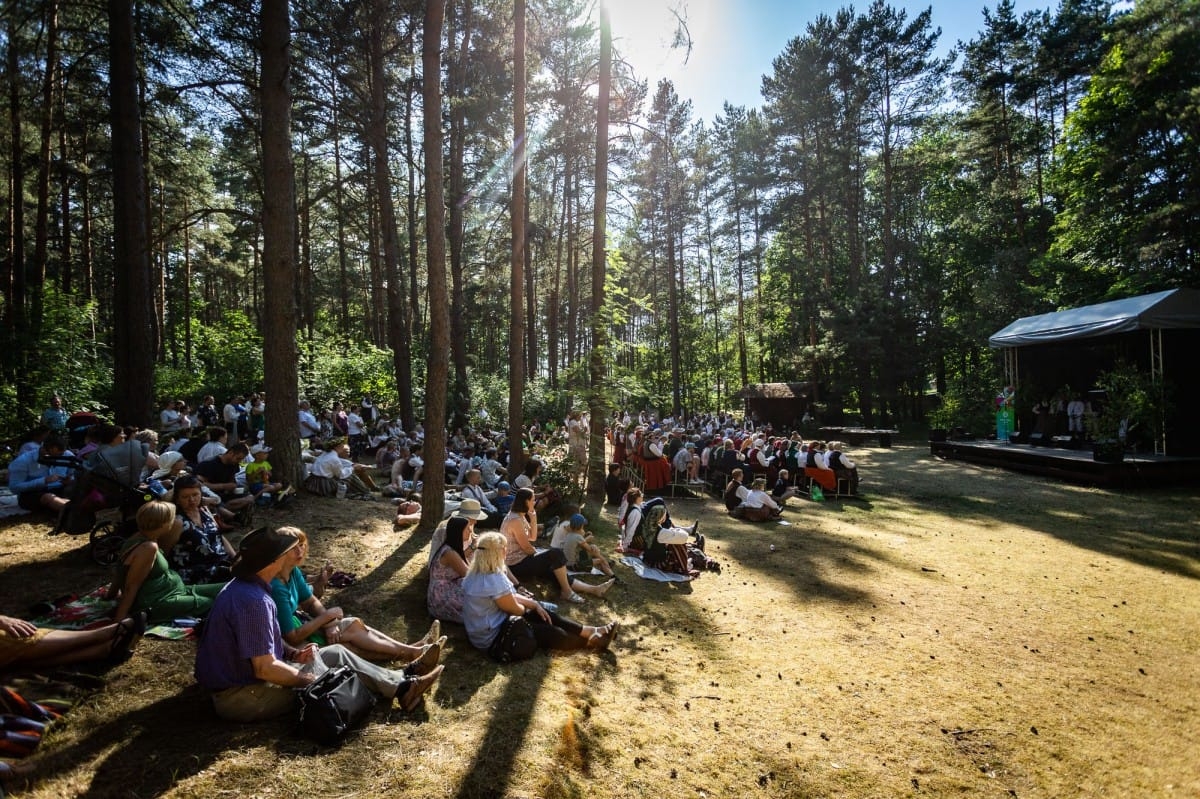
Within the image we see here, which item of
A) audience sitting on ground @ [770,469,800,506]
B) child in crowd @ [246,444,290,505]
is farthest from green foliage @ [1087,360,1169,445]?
child in crowd @ [246,444,290,505]

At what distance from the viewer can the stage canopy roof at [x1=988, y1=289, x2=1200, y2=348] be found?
13.1 meters

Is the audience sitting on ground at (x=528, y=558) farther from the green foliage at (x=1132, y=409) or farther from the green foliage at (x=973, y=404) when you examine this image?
the green foliage at (x=973, y=404)

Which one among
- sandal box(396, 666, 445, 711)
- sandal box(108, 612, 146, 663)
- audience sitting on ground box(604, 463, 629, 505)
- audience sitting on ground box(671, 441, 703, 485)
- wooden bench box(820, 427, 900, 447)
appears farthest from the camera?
wooden bench box(820, 427, 900, 447)

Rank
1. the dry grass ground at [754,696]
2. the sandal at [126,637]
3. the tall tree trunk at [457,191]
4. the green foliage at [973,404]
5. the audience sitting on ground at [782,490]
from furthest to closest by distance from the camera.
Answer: the green foliage at [973,404]
the tall tree trunk at [457,191]
the audience sitting on ground at [782,490]
the sandal at [126,637]
the dry grass ground at [754,696]

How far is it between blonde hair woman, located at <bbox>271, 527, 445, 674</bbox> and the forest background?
3383mm

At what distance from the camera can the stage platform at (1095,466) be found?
12.5 meters

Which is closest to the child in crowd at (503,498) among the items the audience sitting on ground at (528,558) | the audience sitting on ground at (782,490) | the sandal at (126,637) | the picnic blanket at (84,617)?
the audience sitting on ground at (528,558)

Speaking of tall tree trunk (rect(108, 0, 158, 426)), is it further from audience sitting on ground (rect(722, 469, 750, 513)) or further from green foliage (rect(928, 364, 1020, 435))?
green foliage (rect(928, 364, 1020, 435))

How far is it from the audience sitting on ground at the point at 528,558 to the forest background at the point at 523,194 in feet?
6.09

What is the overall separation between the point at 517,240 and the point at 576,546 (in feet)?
18.5

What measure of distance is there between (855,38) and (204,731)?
31.3 metres

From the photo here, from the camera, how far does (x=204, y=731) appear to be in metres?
3.18

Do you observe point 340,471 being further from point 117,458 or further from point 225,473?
point 117,458

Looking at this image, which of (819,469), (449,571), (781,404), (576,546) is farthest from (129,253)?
(781,404)
